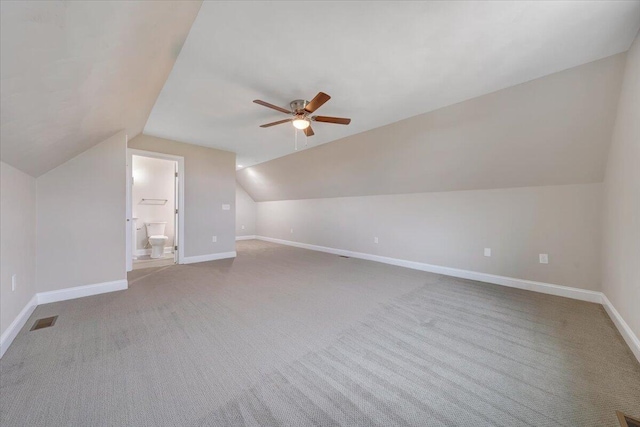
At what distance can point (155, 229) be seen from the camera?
579cm

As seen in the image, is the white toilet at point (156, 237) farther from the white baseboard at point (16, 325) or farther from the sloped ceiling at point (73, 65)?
the sloped ceiling at point (73, 65)

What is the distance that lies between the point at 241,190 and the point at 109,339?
6.68 meters

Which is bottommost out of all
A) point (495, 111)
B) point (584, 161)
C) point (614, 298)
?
point (614, 298)

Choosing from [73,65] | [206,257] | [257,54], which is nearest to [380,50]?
[257,54]

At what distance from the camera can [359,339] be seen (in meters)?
2.01

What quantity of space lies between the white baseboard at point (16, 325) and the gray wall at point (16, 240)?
1.6 inches

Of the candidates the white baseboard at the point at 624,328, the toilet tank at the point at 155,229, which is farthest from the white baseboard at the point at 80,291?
the white baseboard at the point at 624,328

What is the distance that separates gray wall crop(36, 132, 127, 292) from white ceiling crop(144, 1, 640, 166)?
1.15 meters

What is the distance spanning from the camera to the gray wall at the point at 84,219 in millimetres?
2785

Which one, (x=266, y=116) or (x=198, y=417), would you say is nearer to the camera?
(x=198, y=417)

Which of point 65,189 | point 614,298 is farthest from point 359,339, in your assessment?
point 65,189

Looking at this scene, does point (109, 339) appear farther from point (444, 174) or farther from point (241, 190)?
point (241, 190)

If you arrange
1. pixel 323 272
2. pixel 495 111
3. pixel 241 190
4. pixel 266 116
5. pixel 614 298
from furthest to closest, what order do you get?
pixel 241 190 < pixel 323 272 < pixel 266 116 < pixel 495 111 < pixel 614 298

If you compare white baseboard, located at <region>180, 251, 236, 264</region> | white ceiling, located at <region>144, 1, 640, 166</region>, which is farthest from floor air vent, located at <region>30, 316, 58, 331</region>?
white ceiling, located at <region>144, 1, 640, 166</region>
